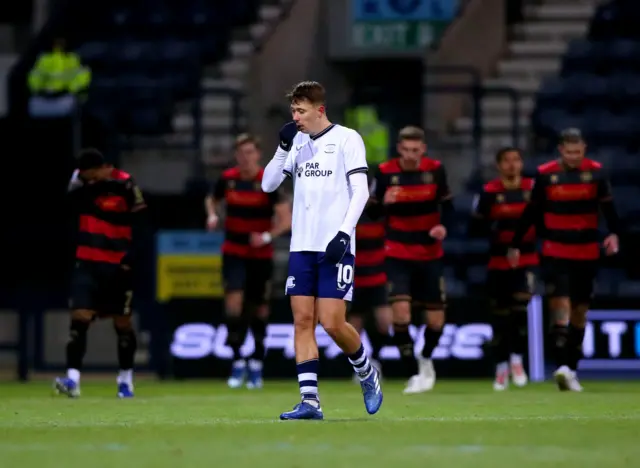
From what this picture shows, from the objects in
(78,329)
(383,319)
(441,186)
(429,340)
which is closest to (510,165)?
(441,186)

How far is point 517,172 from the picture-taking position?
15.6 m

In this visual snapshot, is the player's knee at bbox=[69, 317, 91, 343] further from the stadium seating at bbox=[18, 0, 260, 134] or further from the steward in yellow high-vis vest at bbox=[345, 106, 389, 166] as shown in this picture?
the stadium seating at bbox=[18, 0, 260, 134]

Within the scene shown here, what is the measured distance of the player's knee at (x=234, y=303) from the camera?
15617 mm

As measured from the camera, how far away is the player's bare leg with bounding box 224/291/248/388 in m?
15.6

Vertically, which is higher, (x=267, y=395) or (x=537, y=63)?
(x=537, y=63)

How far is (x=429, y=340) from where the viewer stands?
14469mm

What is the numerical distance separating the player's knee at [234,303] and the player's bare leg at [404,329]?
182 centimetres

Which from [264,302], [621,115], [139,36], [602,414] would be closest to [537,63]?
[621,115]

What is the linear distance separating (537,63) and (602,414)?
41.4 ft

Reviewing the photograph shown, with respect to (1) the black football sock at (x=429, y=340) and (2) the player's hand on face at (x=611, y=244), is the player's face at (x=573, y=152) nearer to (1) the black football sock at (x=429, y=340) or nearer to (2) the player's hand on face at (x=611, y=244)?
(2) the player's hand on face at (x=611, y=244)

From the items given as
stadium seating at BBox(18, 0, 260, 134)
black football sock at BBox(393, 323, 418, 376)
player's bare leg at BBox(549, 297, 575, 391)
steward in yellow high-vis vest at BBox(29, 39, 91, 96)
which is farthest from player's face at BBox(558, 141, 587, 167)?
steward in yellow high-vis vest at BBox(29, 39, 91, 96)

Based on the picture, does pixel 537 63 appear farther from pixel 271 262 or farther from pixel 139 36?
pixel 271 262

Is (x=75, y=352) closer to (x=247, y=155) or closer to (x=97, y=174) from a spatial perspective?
(x=97, y=174)

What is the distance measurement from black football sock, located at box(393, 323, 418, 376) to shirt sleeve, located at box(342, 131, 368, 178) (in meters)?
4.37
